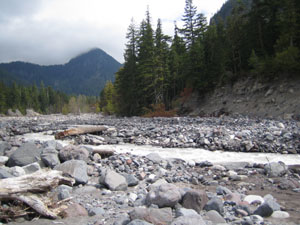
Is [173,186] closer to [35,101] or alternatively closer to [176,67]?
[176,67]

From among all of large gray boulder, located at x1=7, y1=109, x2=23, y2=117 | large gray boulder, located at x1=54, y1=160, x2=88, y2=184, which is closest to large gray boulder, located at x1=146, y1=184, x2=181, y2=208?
large gray boulder, located at x1=54, y1=160, x2=88, y2=184

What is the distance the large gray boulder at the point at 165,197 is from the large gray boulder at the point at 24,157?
3862 millimetres

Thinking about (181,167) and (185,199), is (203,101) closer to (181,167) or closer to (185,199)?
(181,167)

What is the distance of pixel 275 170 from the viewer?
5.20 m

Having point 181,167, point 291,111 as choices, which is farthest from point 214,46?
point 181,167

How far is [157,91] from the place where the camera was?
28.1 metres

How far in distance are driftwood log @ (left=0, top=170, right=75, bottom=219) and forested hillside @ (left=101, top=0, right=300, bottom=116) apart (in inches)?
778

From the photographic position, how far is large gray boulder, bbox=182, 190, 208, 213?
318 cm

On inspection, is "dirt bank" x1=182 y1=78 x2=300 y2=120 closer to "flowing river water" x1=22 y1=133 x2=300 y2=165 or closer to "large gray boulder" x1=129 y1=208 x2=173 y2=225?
"flowing river water" x1=22 y1=133 x2=300 y2=165

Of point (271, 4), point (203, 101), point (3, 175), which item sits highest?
point (271, 4)

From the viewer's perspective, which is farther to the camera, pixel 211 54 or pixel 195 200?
pixel 211 54

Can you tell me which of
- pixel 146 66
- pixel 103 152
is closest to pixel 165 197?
pixel 103 152

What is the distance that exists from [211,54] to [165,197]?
81.6 feet

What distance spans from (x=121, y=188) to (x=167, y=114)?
2091 centimetres
